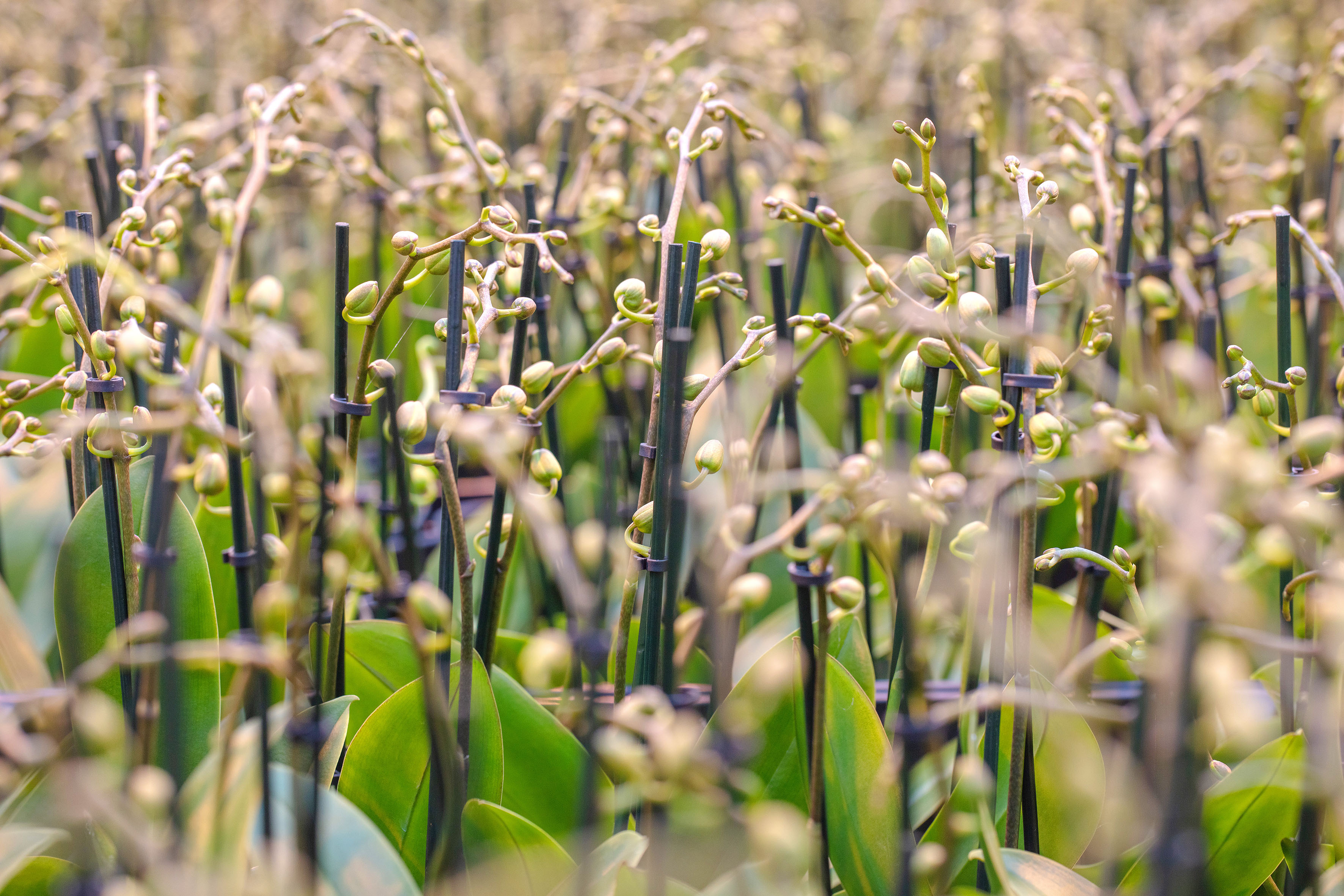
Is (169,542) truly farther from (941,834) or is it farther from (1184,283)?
(1184,283)

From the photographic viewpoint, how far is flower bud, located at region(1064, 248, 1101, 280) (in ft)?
1.69

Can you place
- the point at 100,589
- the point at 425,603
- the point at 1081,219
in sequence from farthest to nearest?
the point at 1081,219 < the point at 100,589 < the point at 425,603

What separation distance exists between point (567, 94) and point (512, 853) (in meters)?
0.63

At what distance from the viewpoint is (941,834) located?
54cm

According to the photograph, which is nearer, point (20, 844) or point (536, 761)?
point (20, 844)

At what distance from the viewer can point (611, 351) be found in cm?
53

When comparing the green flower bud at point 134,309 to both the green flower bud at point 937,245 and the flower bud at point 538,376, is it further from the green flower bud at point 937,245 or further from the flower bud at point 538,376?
the green flower bud at point 937,245

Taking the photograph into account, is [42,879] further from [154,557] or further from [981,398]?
[981,398]

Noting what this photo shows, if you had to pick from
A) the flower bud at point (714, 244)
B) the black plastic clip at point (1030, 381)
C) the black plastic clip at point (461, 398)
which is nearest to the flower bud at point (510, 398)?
the black plastic clip at point (461, 398)

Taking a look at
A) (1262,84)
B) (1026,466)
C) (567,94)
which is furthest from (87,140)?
(1262,84)

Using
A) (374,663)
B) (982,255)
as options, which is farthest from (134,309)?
(982,255)

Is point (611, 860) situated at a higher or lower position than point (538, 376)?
lower

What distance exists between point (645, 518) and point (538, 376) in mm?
95

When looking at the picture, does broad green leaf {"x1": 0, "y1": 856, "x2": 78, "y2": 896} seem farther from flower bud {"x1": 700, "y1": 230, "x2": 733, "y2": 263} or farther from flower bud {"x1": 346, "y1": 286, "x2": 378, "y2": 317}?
flower bud {"x1": 700, "y1": 230, "x2": 733, "y2": 263}
